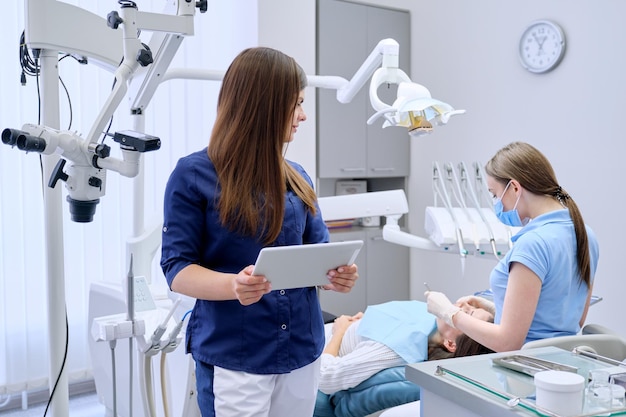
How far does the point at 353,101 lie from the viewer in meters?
4.15

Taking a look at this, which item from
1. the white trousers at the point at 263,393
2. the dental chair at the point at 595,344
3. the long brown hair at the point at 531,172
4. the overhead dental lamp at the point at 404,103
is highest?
the overhead dental lamp at the point at 404,103

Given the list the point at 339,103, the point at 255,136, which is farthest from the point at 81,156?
the point at 339,103

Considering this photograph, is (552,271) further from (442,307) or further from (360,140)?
(360,140)

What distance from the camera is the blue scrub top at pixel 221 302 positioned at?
52.3 inches

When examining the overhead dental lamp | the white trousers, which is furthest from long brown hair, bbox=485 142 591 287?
the white trousers

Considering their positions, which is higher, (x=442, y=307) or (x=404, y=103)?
(x=404, y=103)

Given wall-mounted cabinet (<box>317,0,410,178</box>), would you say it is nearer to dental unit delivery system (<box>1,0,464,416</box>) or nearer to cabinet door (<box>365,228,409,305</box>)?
cabinet door (<box>365,228,409,305</box>)

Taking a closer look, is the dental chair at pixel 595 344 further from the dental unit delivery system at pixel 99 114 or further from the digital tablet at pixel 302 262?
the dental unit delivery system at pixel 99 114

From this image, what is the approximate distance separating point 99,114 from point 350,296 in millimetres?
2896

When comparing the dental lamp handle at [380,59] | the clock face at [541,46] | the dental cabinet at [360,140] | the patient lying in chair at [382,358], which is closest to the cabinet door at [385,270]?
the dental cabinet at [360,140]

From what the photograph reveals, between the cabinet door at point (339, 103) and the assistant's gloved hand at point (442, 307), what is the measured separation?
211 centimetres

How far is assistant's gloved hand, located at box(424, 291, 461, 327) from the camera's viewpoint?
1.89 metres

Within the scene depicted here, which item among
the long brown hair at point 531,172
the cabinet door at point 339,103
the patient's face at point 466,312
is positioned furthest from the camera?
the cabinet door at point 339,103

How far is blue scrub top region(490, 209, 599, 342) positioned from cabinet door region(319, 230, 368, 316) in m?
2.26
